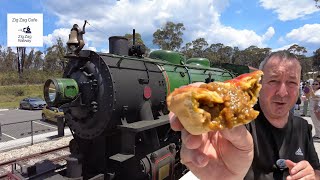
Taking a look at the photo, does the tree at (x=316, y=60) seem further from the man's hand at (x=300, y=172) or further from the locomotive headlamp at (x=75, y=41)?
the man's hand at (x=300, y=172)

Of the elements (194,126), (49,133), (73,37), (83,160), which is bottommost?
(49,133)

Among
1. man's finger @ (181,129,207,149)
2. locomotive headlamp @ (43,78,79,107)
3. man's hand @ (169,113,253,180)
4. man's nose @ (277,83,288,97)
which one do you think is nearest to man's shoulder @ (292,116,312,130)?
man's nose @ (277,83,288,97)

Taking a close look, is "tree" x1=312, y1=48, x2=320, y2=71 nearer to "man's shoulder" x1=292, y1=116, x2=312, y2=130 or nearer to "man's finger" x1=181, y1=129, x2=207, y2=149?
"man's shoulder" x1=292, y1=116, x2=312, y2=130

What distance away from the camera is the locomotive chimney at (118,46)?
22.2 ft

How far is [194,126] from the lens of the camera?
120 centimetres

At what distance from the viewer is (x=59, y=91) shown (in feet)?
17.5

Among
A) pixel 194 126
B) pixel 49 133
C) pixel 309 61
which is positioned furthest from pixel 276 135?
pixel 309 61

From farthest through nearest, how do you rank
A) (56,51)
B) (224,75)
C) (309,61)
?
(309,61) → (56,51) → (224,75)

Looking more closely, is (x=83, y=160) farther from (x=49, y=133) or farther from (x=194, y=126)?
(x=49, y=133)

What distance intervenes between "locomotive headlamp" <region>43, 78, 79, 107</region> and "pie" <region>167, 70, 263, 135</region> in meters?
4.53

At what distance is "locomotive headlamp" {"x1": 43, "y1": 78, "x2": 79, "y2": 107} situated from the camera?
536 cm

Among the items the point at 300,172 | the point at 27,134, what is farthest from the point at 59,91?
the point at 27,134

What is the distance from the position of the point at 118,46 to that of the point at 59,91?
1989 millimetres

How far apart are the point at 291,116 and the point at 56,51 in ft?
202
